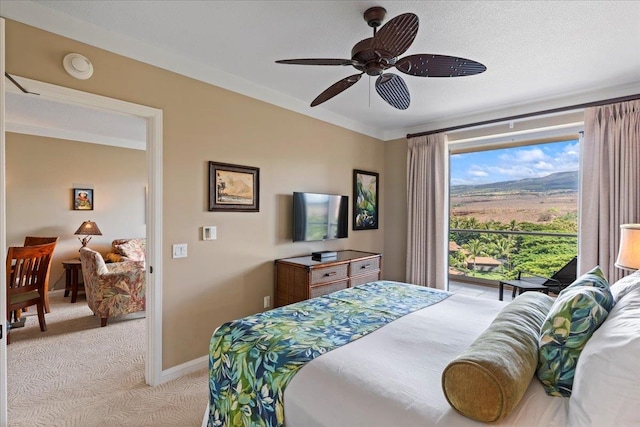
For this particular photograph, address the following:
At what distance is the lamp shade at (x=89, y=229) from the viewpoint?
5.12 meters

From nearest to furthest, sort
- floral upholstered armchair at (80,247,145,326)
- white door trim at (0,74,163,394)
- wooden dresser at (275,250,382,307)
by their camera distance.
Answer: white door trim at (0,74,163,394) < wooden dresser at (275,250,382,307) < floral upholstered armchair at (80,247,145,326)

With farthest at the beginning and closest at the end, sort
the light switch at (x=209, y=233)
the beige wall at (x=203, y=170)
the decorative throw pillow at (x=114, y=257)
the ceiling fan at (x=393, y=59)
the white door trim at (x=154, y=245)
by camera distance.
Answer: the decorative throw pillow at (x=114, y=257)
the light switch at (x=209, y=233)
the white door trim at (x=154, y=245)
the beige wall at (x=203, y=170)
the ceiling fan at (x=393, y=59)

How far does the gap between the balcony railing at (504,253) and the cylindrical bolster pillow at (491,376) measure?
3.76m

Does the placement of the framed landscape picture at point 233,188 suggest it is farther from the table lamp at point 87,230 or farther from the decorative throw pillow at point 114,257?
the table lamp at point 87,230

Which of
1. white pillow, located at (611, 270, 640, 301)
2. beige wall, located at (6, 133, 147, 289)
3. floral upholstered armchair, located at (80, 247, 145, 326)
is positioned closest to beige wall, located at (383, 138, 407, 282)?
white pillow, located at (611, 270, 640, 301)

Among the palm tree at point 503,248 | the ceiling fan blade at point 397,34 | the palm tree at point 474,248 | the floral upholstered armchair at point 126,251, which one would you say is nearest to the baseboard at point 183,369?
the ceiling fan blade at point 397,34

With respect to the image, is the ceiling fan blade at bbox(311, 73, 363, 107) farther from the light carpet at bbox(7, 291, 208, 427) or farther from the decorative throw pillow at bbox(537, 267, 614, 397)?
the light carpet at bbox(7, 291, 208, 427)

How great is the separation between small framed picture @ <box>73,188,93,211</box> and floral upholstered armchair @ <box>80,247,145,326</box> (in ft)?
6.57

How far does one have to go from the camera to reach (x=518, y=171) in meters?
4.55

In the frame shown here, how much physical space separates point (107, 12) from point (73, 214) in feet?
14.9

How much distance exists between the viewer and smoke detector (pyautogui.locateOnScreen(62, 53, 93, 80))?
2100 millimetres

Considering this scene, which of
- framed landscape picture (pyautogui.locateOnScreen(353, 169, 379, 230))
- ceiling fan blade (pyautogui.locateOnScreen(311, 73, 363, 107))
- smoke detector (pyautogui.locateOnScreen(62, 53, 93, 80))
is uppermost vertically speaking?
smoke detector (pyautogui.locateOnScreen(62, 53, 93, 80))

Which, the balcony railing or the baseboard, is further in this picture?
the balcony railing

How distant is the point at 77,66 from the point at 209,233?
1539 millimetres
